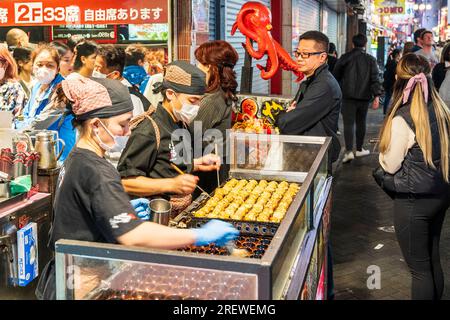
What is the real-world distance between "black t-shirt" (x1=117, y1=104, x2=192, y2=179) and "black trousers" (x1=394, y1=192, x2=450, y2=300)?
5.67 ft

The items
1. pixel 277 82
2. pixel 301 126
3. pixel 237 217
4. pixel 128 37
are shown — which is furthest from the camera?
pixel 277 82

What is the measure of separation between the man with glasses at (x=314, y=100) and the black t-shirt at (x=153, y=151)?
1.67m

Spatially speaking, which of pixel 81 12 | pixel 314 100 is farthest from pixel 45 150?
pixel 81 12

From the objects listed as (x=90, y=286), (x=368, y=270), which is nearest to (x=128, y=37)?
(x=368, y=270)

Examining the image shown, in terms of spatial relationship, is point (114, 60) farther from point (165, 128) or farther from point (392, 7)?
point (392, 7)

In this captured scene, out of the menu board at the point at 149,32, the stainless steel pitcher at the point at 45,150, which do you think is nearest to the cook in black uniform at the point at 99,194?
the stainless steel pitcher at the point at 45,150

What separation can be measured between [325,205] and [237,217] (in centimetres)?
87

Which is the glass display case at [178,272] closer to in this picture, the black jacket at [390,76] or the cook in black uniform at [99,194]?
the cook in black uniform at [99,194]

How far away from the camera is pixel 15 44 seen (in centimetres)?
801

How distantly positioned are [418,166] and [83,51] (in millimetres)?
4647

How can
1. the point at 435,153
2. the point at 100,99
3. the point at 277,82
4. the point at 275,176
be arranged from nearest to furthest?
1. the point at 100,99
2. the point at 435,153
3. the point at 275,176
4. the point at 277,82

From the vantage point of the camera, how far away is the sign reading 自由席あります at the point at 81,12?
24.8ft

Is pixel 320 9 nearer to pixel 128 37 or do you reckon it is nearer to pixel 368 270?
pixel 128 37

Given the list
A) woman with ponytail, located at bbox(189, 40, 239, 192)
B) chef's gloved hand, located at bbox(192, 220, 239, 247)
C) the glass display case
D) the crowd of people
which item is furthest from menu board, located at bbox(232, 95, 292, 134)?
chef's gloved hand, located at bbox(192, 220, 239, 247)
